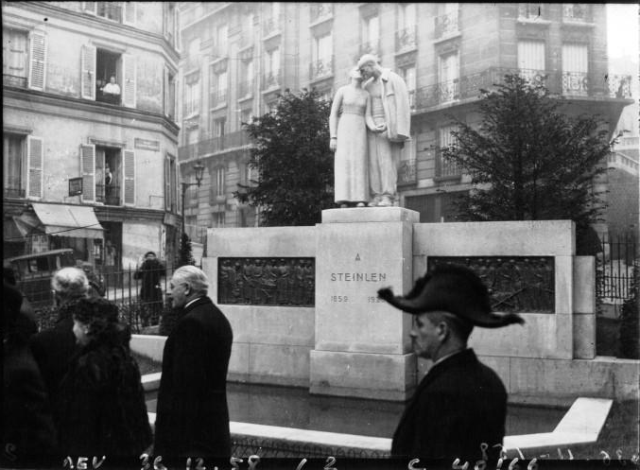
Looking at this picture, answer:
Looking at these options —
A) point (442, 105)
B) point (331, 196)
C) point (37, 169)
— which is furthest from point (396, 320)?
point (37, 169)

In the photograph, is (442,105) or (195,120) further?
(442,105)

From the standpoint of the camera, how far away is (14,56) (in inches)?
244

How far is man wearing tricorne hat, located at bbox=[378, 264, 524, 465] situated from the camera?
285 centimetres

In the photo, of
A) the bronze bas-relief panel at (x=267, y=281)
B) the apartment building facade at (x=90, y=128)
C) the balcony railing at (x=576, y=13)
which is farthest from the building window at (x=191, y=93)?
the balcony railing at (x=576, y=13)

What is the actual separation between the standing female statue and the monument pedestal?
0.34 m

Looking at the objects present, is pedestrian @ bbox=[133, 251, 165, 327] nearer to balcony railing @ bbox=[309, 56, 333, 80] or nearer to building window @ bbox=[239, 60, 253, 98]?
building window @ bbox=[239, 60, 253, 98]

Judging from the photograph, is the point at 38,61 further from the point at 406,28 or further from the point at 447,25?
the point at 447,25

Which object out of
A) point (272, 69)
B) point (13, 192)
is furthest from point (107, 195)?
point (272, 69)

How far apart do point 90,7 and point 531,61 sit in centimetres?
609

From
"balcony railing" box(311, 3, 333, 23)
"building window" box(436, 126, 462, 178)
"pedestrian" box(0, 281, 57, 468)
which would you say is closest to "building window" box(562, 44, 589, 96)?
"building window" box(436, 126, 462, 178)

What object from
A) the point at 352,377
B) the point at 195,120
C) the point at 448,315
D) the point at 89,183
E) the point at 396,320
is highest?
the point at 195,120

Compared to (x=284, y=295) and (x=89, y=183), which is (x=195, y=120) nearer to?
(x=89, y=183)

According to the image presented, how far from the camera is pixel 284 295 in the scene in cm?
952

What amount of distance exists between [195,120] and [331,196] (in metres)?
2.72
